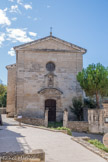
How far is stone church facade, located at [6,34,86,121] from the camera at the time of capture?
68.2 ft

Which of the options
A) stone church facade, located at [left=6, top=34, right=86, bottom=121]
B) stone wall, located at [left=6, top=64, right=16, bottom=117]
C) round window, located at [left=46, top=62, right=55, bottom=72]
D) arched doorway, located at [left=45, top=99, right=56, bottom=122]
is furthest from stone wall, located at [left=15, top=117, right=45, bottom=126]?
round window, located at [left=46, top=62, right=55, bottom=72]

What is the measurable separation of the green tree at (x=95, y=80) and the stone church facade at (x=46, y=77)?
254cm

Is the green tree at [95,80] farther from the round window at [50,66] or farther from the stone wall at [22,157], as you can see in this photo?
the stone wall at [22,157]

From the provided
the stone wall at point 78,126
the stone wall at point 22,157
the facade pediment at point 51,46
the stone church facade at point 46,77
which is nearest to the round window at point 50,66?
the stone church facade at point 46,77

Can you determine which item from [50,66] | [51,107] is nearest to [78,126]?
[51,107]

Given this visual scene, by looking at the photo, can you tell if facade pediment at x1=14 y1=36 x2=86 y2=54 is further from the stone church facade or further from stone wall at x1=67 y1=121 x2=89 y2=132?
stone wall at x1=67 y1=121 x2=89 y2=132

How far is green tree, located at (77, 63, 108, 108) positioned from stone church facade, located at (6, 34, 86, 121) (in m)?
2.54

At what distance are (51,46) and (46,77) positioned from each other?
11.8 feet

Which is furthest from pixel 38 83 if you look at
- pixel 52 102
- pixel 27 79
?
pixel 52 102

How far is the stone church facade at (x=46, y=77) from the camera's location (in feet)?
68.2

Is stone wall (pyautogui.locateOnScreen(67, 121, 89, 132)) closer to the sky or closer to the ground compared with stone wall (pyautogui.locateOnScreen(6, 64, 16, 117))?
closer to the ground

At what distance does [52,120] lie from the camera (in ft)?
67.7

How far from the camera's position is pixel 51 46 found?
71.8 feet

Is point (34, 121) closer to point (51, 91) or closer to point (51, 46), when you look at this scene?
point (51, 91)
